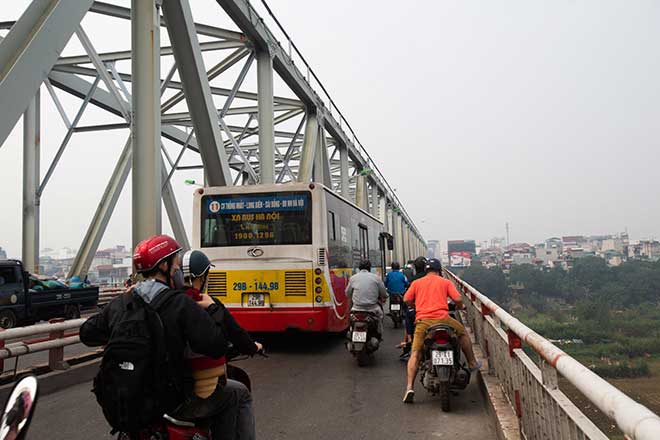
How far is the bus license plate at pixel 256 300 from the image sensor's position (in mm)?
9109

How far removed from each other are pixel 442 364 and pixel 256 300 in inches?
172

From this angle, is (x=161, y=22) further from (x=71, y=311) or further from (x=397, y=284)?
(x=71, y=311)

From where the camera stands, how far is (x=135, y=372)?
2434 millimetres

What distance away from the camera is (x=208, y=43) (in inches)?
647

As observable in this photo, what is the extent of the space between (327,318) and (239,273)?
70.0 inches

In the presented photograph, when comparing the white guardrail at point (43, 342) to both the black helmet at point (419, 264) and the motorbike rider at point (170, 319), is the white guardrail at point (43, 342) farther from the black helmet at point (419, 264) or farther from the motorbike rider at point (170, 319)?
the black helmet at point (419, 264)

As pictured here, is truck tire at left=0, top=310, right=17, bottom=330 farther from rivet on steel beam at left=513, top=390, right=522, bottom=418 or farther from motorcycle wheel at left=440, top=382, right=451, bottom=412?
rivet on steel beam at left=513, top=390, right=522, bottom=418

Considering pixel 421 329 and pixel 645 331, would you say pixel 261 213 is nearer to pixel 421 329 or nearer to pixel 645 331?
pixel 421 329

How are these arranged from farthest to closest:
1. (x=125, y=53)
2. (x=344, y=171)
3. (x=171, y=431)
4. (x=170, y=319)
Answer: (x=344, y=171) → (x=125, y=53) → (x=171, y=431) → (x=170, y=319)

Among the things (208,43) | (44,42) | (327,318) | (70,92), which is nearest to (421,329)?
(327,318)

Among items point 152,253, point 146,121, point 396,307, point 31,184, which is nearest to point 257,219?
point 146,121

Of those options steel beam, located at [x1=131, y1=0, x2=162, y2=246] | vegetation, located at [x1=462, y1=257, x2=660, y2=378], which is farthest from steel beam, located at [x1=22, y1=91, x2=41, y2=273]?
vegetation, located at [x1=462, y1=257, x2=660, y2=378]

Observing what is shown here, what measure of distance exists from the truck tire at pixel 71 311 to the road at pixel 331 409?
9.72m

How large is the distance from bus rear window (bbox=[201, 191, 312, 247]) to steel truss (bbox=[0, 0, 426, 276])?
3.45 feet
